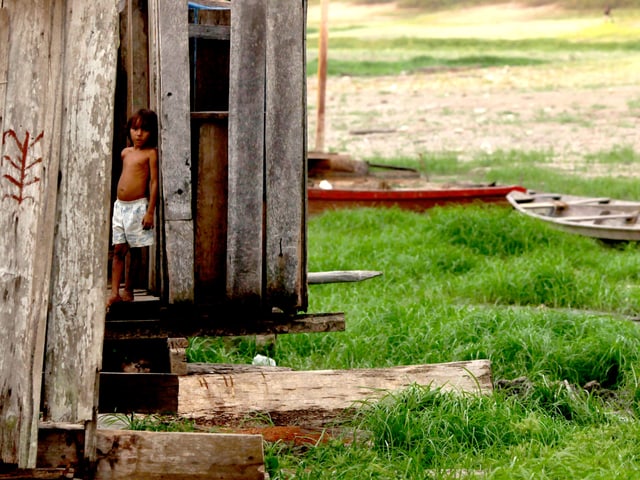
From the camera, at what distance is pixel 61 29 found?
3.99 m

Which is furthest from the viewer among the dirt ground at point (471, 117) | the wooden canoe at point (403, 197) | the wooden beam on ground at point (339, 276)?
the dirt ground at point (471, 117)

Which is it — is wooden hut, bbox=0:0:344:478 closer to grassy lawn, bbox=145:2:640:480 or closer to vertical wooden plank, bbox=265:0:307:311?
vertical wooden plank, bbox=265:0:307:311

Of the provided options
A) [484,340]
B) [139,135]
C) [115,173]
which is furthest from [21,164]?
[484,340]

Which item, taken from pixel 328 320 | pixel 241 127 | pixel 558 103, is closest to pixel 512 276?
pixel 328 320

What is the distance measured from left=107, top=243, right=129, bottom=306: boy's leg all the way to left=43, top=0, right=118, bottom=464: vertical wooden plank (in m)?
1.51

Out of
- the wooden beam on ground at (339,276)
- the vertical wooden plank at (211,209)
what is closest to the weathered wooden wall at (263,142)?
the vertical wooden plank at (211,209)

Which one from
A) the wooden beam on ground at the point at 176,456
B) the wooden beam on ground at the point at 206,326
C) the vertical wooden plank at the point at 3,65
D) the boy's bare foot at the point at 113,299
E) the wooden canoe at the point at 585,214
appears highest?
the vertical wooden plank at the point at 3,65

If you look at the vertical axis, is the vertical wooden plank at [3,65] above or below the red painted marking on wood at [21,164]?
above

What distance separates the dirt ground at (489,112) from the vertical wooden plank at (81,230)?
1521cm

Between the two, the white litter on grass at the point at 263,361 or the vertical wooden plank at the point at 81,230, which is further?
the white litter on grass at the point at 263,361

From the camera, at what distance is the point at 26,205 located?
12.7 feet

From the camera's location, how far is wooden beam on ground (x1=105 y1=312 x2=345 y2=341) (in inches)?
213

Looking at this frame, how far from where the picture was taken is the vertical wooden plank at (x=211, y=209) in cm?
547

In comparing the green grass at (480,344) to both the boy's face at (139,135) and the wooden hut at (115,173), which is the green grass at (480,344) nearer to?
the wooden hut at (115,173)
